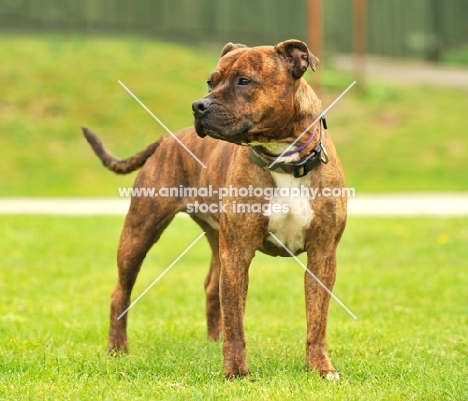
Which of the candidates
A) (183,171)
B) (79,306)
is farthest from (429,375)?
(79,306)

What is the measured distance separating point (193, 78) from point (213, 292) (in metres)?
16.7

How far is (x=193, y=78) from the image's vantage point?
75.6 ft

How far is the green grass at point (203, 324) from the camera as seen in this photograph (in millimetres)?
5082

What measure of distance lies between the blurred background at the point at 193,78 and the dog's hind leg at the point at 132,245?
35.3ft

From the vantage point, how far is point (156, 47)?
24.5 meters

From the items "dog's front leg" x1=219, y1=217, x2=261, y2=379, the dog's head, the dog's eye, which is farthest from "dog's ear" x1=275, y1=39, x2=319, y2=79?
"dog's front leg" x1=219, y1=217, x2=261, y2=379

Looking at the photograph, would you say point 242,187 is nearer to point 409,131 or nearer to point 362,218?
point 362,218

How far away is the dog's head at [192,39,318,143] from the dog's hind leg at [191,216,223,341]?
1.57 metres

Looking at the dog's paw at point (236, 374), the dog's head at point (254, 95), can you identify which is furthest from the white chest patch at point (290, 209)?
the dog's paw at point (236, 374)

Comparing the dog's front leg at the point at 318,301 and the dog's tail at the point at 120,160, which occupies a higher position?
the dog's tail at the point at 120,160

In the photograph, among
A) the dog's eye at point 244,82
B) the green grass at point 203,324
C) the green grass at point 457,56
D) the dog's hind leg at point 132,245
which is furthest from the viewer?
the green grass at point 457,56

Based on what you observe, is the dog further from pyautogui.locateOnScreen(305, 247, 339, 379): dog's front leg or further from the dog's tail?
the dog's tail

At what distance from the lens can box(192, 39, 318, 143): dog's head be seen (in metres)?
5.14

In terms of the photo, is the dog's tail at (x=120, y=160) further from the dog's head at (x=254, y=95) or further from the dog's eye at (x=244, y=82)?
the dog's eye at (x=244, y=82)
